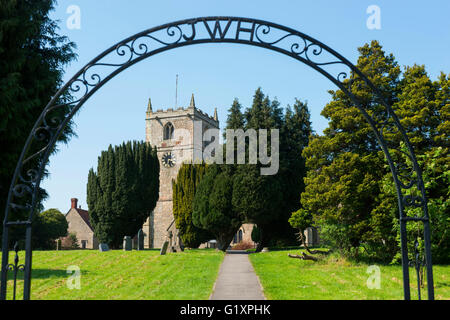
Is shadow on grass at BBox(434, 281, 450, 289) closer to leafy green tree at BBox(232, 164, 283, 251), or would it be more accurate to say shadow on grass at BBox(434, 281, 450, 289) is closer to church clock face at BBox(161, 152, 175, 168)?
leafy green tree at BBox(232, 164, 283, 251)

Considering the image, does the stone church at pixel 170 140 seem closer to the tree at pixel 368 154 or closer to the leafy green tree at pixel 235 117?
the leafy green tree at pixel 235 117

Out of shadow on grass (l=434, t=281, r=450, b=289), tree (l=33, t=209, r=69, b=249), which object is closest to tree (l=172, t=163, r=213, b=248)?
tree (l=33, t=209, r=69, b=249)

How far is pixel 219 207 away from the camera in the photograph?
26.9 m

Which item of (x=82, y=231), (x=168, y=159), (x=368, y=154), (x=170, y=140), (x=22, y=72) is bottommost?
(x=82, y=231)

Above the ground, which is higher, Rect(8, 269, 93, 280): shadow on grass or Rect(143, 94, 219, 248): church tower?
Rect(143, 94, 219, 248): church tower

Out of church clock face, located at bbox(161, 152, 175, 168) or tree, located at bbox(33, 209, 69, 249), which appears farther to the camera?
church clock face, located at bbox(161, 152, 175, 168)

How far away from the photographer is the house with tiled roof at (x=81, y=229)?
4778 centimetres

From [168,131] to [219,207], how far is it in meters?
32.2

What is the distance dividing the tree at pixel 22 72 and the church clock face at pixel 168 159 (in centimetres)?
4197

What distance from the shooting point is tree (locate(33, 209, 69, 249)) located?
36994mm

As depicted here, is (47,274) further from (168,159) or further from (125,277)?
(168,159)

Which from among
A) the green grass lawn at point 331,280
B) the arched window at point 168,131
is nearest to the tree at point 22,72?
the green grass lawn at point 331,280

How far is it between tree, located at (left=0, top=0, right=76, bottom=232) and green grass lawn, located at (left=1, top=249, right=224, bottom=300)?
2803 mm

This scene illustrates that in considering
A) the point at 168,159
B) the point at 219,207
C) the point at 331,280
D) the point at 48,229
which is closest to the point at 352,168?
the point at 331,280
